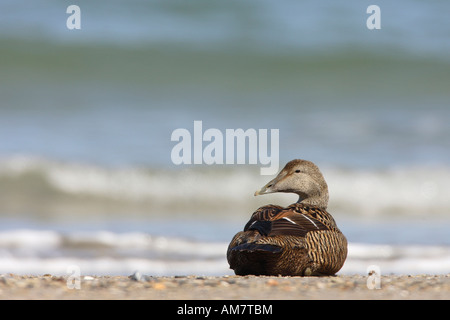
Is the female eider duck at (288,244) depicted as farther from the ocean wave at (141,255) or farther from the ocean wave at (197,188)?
the ocean wave at (197,188)

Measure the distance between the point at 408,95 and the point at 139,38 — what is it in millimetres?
5350

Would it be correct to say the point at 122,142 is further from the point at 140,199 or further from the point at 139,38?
the point at 139,38

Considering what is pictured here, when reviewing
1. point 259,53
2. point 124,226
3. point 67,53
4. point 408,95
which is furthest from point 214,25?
point 124,226

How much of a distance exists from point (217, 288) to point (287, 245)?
2.57 feet

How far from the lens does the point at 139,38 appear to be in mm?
15664

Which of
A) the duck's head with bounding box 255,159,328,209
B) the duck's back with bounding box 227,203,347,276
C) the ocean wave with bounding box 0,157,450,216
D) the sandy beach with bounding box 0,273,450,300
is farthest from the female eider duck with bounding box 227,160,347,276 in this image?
the ocean wave with bounding box 0,157,450,216

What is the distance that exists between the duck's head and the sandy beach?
53.5 inches

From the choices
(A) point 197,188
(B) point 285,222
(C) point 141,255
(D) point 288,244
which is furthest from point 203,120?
(D) point 288,244

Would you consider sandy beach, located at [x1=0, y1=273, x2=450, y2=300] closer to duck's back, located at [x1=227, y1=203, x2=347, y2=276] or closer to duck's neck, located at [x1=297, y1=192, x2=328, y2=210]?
duck's back, located at [x1=227, y1=203, x2=347, y2=276]

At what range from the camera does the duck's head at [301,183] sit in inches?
246

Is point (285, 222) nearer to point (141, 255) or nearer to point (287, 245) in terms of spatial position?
point (287, 245)

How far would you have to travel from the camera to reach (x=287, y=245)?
205 inches

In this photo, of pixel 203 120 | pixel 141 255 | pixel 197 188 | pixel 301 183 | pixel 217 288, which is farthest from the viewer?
pixel 203 120

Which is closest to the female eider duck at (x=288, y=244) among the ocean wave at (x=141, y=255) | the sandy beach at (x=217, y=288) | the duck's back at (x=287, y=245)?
the duck's back at (x=287, y=245)
